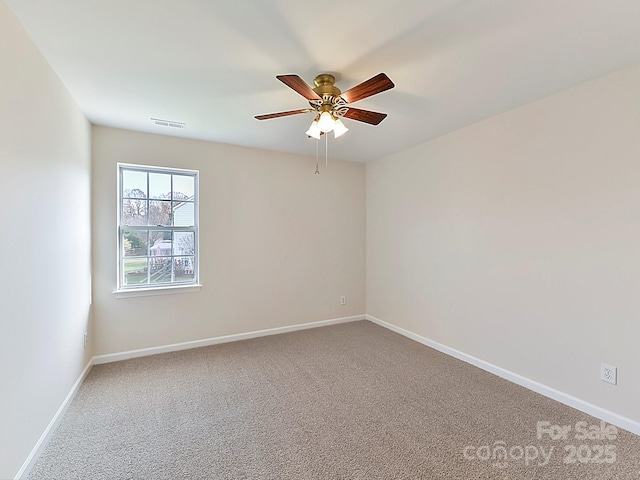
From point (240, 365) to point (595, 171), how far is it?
Answer: 3.48 m

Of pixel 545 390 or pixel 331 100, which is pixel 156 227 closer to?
pixel 331 100

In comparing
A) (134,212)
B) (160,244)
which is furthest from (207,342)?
(134,212)

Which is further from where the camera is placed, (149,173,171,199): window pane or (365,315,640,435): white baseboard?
A: (149,173,171,199): window pane

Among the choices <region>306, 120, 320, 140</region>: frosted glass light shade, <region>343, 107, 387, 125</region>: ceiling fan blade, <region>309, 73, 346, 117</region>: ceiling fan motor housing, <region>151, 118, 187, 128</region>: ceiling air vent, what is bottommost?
<region>306, 120, 320, 140</region>: frosted glass light shade

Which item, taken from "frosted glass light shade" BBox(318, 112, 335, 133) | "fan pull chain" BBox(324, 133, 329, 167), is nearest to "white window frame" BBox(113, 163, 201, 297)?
"fan pull chain" BBox(324, 133, 329, 167)

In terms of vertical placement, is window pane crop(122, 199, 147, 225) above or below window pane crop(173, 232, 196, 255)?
above

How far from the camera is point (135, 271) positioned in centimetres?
341

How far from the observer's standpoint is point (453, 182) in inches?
131

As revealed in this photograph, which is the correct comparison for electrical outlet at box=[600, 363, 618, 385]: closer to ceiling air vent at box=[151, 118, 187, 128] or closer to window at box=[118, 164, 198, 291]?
window at box=[118, 164, 198, 291]

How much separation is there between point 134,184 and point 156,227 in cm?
53

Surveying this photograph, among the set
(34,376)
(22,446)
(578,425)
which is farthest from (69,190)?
(578,425)

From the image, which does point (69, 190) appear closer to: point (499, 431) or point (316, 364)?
point (316, 364)

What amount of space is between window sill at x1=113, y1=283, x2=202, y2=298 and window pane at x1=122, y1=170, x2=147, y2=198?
1.05 m

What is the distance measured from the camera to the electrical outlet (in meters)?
2.13
